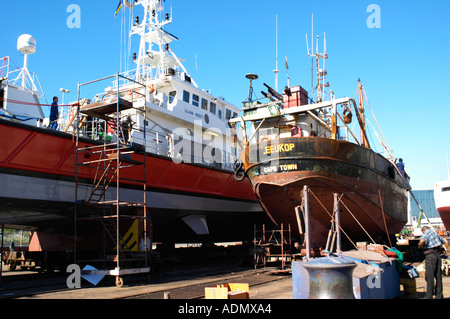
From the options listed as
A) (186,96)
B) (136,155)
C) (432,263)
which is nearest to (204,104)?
(186,96)

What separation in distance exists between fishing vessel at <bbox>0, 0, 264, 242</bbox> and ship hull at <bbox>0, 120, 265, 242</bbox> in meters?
0.03

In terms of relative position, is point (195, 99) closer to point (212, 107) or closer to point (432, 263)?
point (212, 107)

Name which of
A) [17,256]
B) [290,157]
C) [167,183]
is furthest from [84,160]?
[290,157]

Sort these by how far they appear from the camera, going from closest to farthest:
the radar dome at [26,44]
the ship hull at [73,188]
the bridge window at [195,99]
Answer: the ship hull at [73,188] → the radar dome at [26,44] → the bridge window at [195,99]

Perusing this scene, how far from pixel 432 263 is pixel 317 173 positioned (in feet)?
15.1

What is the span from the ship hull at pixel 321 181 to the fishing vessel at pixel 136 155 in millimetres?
2936

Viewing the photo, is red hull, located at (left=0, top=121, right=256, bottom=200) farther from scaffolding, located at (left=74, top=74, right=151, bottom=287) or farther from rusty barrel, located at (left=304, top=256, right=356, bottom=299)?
rusty barrel, located at (left=304, top=256, right=356, bottom=299)

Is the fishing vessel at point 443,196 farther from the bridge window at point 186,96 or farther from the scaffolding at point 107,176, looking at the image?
the scaffolding at point 107,176

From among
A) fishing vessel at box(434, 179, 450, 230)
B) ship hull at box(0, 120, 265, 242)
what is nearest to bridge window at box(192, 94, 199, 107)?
ship hull at box(0, 120, 265, 242)

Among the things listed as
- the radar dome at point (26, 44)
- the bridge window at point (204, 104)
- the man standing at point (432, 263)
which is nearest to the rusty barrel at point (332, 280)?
the man standing at point (432, 263)

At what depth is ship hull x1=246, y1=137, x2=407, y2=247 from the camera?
11.0 meters

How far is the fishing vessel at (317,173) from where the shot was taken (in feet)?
36.1

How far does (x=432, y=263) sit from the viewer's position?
6629 millimetres
